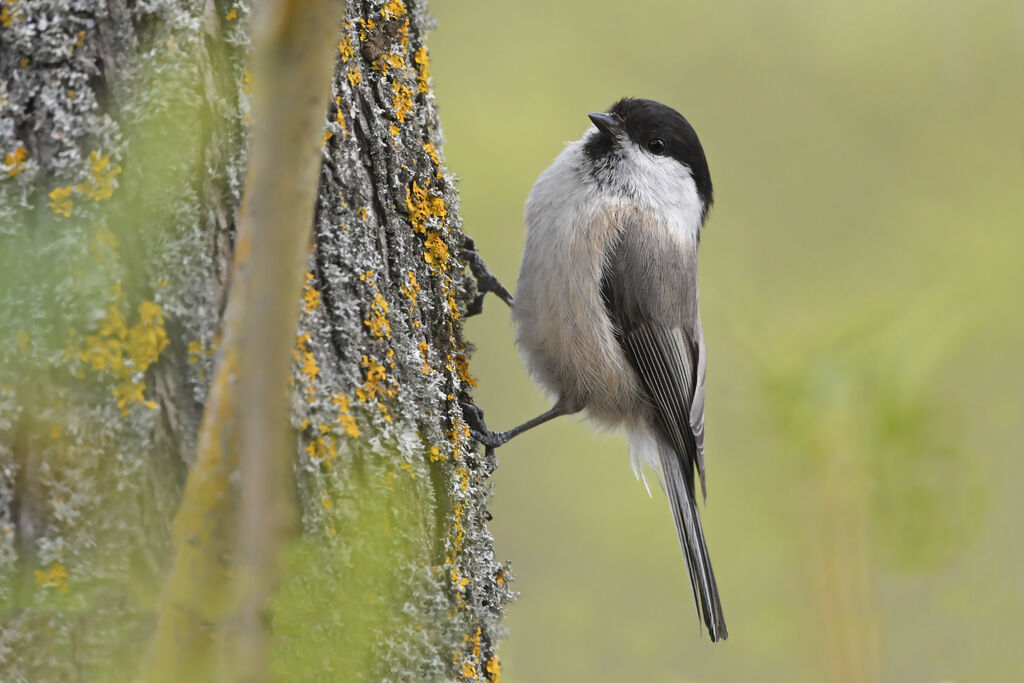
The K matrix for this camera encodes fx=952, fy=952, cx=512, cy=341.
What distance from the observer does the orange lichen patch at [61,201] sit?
4.83ft

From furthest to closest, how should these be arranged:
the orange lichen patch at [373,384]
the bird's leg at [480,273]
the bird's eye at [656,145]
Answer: the bird's eye at [656,145], the bird's leg at [480,273], the orange lichen patch at [373,384]

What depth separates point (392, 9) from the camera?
2.05 metres

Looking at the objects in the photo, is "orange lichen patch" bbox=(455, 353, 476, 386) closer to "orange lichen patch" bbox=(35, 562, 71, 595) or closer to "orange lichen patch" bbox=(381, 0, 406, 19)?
"orange lichen patch" bbox=(381, 0, 406, 19)

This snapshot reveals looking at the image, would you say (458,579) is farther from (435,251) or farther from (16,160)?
(16,160)

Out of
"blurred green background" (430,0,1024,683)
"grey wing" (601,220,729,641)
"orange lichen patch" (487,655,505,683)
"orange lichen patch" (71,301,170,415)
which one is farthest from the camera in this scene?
"grey wing" (601,220,729,641)

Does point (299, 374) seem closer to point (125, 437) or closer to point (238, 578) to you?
point (125, 437)

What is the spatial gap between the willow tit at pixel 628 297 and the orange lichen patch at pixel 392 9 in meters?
1.01

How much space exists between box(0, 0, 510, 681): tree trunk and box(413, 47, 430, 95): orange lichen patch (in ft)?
1.37

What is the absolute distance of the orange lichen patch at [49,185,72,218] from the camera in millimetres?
1471

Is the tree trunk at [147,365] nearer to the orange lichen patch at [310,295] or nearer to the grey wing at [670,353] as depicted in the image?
the orange lichen patch at [310,295]

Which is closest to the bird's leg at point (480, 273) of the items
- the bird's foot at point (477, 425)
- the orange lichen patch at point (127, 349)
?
the bird's foot at point (477, 425)

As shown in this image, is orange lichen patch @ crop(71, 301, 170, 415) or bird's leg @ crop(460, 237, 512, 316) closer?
orange lichen patch @ crop(71, 301, 170, 415)

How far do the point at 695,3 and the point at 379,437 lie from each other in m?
4.19

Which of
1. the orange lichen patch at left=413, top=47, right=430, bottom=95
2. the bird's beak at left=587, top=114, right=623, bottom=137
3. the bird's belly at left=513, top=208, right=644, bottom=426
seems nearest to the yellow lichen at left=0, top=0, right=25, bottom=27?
the orange lichen patch at left=413, top=47, right=430, bottom=95
